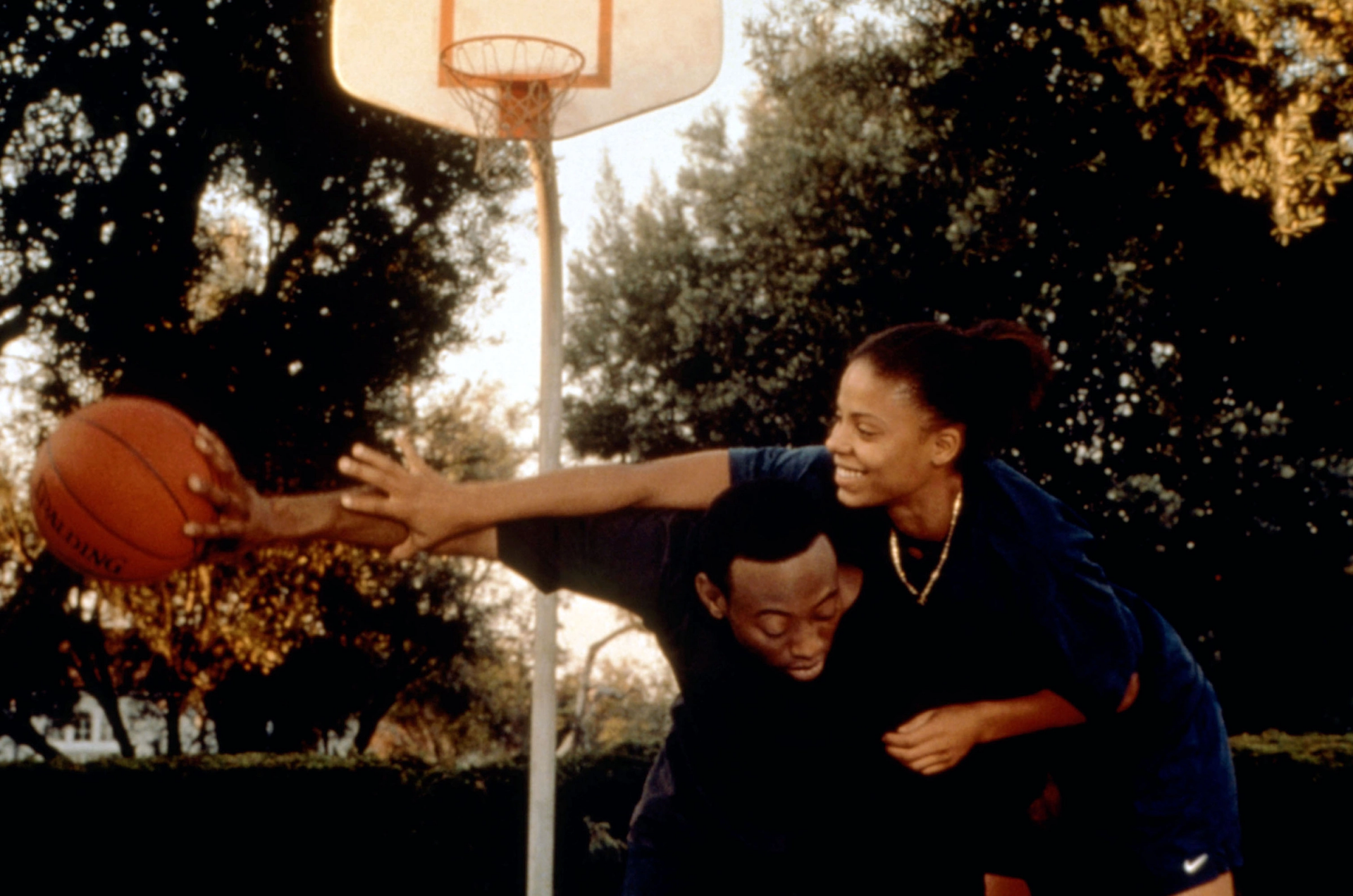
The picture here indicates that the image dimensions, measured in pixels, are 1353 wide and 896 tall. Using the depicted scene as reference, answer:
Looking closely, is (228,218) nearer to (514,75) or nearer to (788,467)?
(514,75)

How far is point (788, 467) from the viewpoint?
11.0ft

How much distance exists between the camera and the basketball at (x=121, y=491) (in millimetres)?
3006

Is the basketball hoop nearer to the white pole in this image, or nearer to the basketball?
the white pole

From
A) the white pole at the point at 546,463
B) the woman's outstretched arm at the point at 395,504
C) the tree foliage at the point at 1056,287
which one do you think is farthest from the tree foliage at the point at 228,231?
the woman's outstretched arm at the point at 395,504

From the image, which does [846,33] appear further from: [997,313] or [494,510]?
[494,510]

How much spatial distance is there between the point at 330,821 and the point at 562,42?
22.5 ft

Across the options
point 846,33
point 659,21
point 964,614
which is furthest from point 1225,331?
point 964,614

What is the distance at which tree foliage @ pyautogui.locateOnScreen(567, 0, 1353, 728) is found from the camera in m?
13.1

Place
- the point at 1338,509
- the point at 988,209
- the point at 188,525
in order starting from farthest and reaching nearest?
the point at 1338,509 < the point at 988,209 < the point at 188,525

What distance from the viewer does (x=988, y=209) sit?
51.8 feet

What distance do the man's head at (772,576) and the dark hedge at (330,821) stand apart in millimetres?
7913

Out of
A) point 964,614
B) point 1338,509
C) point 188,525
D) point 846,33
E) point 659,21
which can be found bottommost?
point 964,614

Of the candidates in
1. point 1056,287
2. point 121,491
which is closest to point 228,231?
point 1056,287

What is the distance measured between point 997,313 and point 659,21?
10.8 metres
